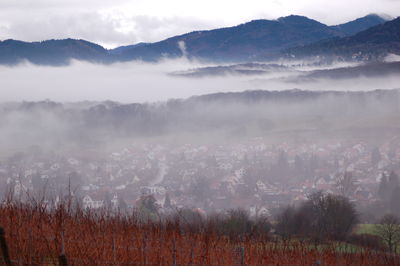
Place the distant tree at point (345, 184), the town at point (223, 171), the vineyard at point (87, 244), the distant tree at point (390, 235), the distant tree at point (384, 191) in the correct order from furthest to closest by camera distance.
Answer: the distant tree at point (345, 184) → the town at point (223, 171) → the distant tree at point (384, 191) → the distant tree at point (390, 235) → the vineyard at point (87, 244)

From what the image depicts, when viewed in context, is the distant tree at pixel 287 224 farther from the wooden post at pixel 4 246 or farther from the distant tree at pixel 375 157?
the distant tree at pixel 375 157

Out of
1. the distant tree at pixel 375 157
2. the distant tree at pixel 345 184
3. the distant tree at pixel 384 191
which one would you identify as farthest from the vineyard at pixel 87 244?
the distant tree at pixel 375 157

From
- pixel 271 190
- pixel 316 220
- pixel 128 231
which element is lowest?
pixel 271 190

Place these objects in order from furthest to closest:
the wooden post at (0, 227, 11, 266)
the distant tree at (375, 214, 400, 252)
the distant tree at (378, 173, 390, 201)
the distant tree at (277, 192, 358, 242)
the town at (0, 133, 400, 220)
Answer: the town at (0, 133, 400, 220), the distant tree at (378, 173, 390, 201), the distant tree at (277, 192, 358, 242), the distant tree at (375, 214, 400, 252), the wooden post at (0, 227, 11, 266)

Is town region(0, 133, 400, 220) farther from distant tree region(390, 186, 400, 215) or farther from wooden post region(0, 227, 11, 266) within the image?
wooden post region(0, 227, 11, 266)

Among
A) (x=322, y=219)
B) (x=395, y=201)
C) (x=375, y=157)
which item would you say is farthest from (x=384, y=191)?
(x=375, y=157)

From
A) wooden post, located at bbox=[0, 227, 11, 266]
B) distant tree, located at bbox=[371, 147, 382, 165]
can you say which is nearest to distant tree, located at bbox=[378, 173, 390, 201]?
distant tree, located at bbox=[371, 147, 382, 165]

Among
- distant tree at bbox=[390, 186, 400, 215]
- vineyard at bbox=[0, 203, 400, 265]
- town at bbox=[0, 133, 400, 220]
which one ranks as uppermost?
vineyard at bbox=[0, 203, 400, 265]

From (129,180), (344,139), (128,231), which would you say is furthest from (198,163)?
(128,231)

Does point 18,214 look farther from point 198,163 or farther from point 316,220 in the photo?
point 198,163

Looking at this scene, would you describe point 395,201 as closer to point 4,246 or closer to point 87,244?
point 87,244

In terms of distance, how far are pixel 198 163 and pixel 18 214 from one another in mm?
147084

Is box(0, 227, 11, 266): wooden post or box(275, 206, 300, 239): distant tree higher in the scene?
box(0, 227, 11, 266): wooden post

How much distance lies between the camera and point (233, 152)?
6919 inches
